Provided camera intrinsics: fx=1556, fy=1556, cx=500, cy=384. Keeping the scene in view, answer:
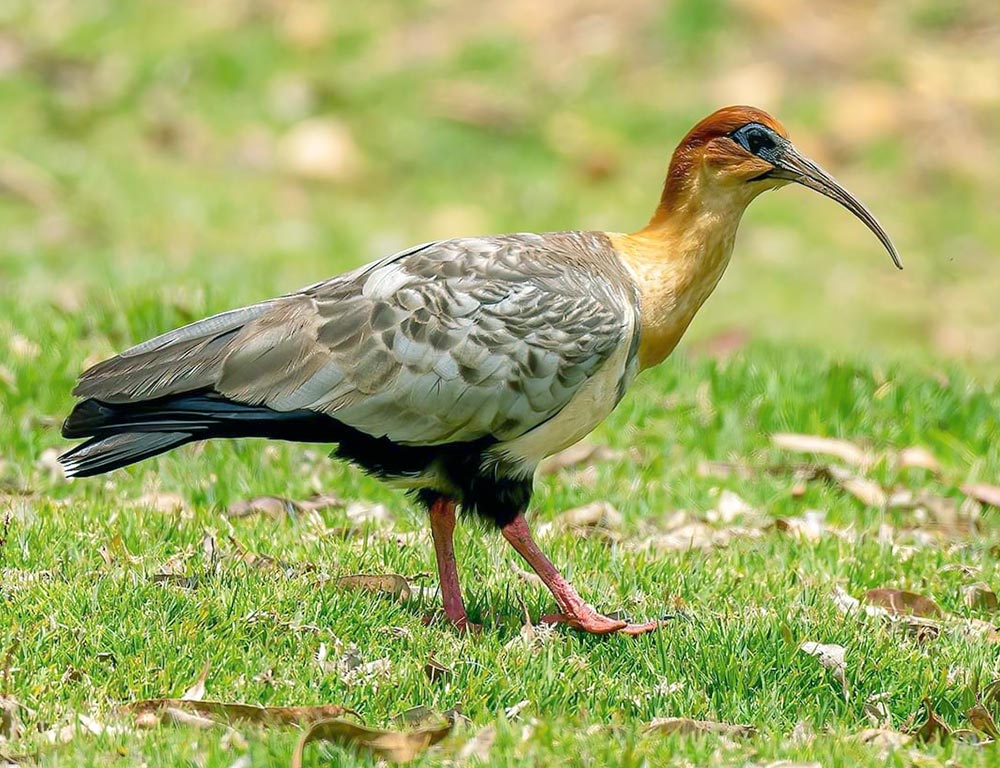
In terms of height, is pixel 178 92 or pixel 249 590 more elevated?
pixel 178 92

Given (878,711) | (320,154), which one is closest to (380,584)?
(878,711)

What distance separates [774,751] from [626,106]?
1050cm

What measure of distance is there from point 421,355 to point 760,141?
1.36 meters

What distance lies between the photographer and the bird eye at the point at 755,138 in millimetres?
5105

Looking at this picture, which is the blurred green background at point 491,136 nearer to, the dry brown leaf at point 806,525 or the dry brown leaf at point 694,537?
the dry brown leaf at point 806,525

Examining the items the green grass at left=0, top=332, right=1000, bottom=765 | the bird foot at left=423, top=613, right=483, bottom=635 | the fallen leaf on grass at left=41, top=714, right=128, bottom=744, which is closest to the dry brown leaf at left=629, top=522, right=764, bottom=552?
the green grass at left=0, top=332, right=1000, bottom=765

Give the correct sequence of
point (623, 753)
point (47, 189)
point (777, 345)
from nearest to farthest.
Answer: point (623, 753)
point (777, 345)
point (47, 189)

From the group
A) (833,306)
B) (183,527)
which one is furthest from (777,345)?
(183,527)

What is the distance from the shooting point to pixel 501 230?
11.7 m

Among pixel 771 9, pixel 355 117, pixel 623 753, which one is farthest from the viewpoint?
pixel 771 9

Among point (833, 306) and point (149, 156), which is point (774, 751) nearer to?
point (833, 306)

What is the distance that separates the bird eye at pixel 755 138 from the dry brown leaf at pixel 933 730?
1931 mm

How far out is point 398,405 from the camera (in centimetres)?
A: 473

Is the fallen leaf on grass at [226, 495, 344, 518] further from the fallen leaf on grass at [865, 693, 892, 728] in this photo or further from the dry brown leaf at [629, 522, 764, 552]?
the fallen leaf on grass at [865, 693, 892, 728]
